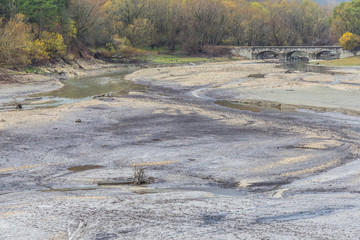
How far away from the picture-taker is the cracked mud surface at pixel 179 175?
9.86 metres

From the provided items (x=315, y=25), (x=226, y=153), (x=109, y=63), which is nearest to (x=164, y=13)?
(x=109, y=63)

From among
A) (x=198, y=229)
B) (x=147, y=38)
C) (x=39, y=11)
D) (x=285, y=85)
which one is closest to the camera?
(x=198, y=229)

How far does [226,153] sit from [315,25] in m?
149

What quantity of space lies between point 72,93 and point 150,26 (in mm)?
71351

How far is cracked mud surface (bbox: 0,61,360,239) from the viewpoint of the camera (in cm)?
986

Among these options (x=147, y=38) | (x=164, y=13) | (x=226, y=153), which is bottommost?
(x=226, y=153)

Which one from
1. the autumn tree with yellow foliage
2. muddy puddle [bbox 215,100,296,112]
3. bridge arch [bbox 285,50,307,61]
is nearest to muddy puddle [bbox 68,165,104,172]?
muddy puddle [bbox 215,100,296,112]

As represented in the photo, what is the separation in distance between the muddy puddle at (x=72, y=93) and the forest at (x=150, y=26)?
9.56 meters

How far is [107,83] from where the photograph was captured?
51.1 m

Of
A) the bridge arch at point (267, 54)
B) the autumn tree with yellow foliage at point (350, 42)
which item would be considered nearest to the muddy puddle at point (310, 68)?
the autumn tree with yellow foliage at point (350, 42)

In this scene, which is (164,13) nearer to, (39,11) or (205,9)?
(205,9)

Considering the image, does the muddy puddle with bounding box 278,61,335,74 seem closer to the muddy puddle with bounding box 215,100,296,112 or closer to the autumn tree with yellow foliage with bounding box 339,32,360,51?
the autumn tree with yellow foliage with bounding box 339,32,360,51

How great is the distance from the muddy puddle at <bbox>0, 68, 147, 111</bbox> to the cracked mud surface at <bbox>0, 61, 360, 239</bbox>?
6.48 meters

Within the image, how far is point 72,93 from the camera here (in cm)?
4131
